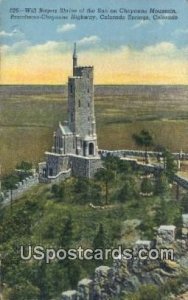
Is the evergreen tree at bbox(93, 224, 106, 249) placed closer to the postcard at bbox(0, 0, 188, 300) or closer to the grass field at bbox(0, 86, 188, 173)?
the postcard at bbox(0, 0, 188, 300)

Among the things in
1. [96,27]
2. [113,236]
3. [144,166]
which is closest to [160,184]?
[144,166]

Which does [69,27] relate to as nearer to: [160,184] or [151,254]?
[160,184]

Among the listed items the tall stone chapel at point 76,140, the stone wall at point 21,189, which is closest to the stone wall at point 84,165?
the tall stone chapel at point 76,140

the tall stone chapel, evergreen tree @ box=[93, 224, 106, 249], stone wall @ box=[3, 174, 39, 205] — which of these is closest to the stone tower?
the tall stone chapel

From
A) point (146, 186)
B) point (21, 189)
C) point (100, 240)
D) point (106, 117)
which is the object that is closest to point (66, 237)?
point (100, 240)

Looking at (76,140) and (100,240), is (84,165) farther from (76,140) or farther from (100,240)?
(100,240)

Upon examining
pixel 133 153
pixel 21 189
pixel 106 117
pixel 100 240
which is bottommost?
pixel 100 240

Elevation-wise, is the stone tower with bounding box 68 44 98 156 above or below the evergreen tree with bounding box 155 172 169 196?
above

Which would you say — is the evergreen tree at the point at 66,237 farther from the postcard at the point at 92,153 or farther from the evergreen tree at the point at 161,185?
the evergreen tree at the point at 161,185

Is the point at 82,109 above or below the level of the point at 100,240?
above
